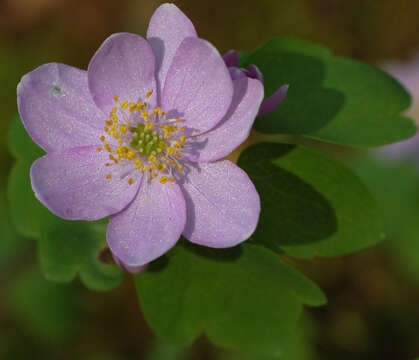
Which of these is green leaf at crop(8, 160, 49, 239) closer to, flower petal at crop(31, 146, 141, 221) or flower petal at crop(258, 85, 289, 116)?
flower petal at crop(31, 146, 141, 221)

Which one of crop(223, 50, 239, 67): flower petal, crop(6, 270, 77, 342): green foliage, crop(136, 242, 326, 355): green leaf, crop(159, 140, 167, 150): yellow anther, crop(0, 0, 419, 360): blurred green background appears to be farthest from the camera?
crop(6, 270, 77, 342): green foliage

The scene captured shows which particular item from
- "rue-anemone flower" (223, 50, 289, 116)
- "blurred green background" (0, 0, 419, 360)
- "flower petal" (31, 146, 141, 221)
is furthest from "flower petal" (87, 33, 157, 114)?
"blurred green background" (0, 0, 419, 360)

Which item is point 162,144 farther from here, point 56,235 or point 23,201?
point 23,201

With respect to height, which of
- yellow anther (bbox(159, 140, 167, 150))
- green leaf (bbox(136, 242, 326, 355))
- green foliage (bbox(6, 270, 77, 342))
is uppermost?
yellow anther (bbox(159, 140, 167, 150))

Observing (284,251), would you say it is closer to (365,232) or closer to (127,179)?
(365,232)

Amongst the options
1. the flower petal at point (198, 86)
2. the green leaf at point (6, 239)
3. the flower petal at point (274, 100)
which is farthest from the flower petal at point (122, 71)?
the green leaf at point (6, 239)

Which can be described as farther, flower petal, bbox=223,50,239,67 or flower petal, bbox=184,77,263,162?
flower petal, bbox=223,50,239,67
